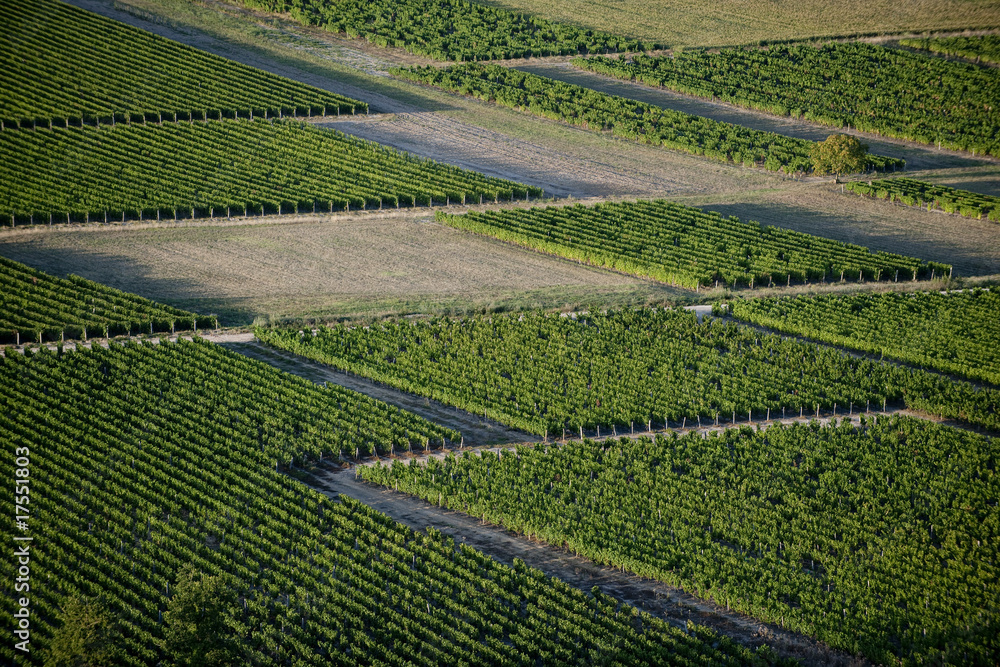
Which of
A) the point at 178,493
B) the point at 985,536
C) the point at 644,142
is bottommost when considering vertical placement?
the point at 178,493

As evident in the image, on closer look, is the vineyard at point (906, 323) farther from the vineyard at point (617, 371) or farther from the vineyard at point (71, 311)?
the vineyard at point (71, 311)

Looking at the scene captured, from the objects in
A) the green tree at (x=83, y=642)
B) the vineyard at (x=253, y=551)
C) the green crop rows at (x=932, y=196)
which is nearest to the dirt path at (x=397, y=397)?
the vineyard at (x=253, y=551)

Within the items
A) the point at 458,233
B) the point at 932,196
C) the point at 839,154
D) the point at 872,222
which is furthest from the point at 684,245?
the point at 932,196

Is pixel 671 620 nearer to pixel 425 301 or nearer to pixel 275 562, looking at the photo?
pixel 275 562

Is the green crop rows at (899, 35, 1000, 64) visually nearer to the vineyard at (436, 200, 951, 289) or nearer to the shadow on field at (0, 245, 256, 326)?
the vineyard at (436, 200, 951, 289)

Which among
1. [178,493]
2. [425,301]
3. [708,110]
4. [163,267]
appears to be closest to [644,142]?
[708,110]

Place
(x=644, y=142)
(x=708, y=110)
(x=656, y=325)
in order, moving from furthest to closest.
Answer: (x=708, y=110)
(x=644, y=142)
(x=656, y=325)

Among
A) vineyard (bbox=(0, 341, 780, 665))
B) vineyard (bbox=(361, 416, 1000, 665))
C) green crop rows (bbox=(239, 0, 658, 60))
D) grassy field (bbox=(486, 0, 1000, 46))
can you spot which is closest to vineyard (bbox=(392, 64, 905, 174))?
green crop rows (bbox=(239, 0, 658, 60))

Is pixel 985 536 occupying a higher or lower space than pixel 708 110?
lower
